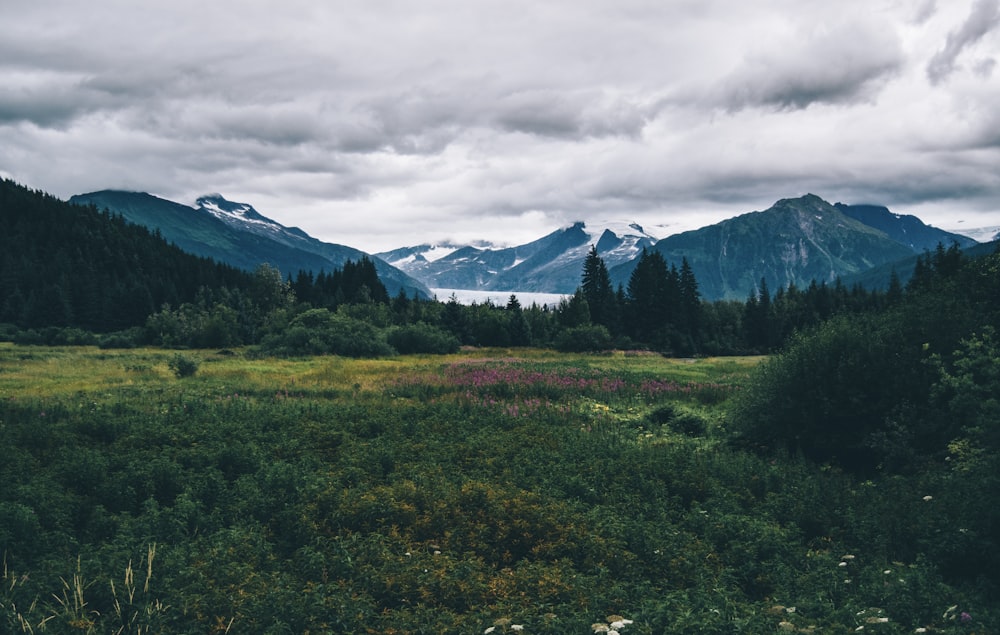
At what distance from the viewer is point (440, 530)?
1345 centimetres

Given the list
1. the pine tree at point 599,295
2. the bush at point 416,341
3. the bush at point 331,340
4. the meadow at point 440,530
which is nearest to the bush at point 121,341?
the bush at point 331,340

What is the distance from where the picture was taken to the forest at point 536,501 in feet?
31.9

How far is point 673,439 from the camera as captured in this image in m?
23.0

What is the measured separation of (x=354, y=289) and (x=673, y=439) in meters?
103

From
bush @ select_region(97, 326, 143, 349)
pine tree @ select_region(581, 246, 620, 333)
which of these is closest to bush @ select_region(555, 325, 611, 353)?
pine tree @ select_region(581, 246, 620, 333)

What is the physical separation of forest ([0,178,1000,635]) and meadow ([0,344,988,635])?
6 centimetres

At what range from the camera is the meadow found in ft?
31.2

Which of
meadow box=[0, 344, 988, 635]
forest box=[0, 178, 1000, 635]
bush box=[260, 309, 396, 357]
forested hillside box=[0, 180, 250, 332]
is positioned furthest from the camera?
forested hillside box=[0, 180, 250, 332]

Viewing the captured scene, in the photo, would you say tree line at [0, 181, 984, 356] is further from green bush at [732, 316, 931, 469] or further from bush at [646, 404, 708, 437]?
green bush at [732, 316, 931, 469]

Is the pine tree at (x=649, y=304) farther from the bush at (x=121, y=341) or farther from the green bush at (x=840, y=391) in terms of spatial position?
the green bush at (x=840, y=391)

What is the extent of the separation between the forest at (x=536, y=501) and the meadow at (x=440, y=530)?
0.19 ft

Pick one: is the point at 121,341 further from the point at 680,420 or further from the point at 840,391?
the point at 840,391

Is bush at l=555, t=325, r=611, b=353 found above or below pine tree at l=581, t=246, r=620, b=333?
below

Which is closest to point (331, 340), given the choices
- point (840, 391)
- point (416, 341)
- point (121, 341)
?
point (416, 341)
